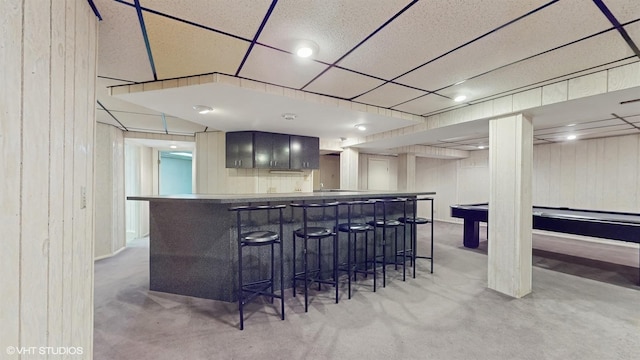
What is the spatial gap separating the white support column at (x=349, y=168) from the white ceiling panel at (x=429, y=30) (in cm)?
397

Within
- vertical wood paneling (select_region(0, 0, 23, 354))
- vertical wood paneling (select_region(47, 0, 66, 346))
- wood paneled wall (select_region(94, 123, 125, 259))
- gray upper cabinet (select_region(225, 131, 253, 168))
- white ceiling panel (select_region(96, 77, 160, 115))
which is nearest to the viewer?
vertical wood paneling (select_region(0, 0, 23, 354))

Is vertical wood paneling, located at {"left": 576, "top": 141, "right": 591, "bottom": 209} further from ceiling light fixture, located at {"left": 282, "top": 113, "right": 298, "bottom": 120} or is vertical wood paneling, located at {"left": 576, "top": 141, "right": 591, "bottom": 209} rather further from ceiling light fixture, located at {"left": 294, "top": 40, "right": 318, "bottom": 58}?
ceiling light fixture, located at {"left": 294, "top": 40, "right": 318, "bottom": 58}

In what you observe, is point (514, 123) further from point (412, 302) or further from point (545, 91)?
point (412, 302)

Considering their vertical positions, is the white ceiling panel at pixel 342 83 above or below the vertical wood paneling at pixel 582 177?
above

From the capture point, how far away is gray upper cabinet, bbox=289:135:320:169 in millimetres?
5152

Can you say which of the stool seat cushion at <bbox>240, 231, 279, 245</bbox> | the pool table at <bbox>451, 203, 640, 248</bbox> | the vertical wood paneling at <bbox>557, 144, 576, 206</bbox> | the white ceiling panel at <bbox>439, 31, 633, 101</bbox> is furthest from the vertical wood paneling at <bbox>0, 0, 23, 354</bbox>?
the vertical wood paneling at <bbox>557, 144, 576, 206</bbox>

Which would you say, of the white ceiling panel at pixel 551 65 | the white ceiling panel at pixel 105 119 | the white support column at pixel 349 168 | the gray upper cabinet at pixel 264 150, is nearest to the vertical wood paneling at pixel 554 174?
the white support column at pixel 349 168

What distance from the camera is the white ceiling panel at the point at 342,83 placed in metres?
2.41

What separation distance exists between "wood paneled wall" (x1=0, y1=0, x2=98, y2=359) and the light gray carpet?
0.91 m

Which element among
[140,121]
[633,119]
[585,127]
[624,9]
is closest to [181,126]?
[140,121]

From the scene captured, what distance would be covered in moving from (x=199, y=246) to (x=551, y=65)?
12.2 ft

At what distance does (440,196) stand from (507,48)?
7384 mm

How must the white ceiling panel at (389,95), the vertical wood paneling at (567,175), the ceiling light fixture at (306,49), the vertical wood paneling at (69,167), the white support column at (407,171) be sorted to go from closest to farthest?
the vertical wood paneling at (69,167)
the ceiling light fixture at (306,49)
the white ceiling panel at (389,95)
the vertical wood paneling at (567,175)
the white support column at (407,171)

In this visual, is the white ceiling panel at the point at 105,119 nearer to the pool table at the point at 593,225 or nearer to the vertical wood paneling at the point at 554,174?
the pool table at the point at 593,225
